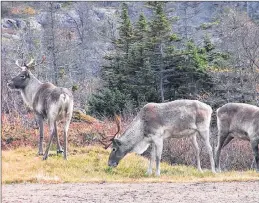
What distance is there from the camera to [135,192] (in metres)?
11.6

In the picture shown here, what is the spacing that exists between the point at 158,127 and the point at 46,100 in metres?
3.60

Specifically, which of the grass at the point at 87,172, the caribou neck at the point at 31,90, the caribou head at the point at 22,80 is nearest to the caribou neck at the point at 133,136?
the grass at the point at 87,172

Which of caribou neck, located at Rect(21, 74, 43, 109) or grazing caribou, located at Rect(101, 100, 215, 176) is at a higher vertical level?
caribou neck, located at Rect(21, 74, 43, 109)

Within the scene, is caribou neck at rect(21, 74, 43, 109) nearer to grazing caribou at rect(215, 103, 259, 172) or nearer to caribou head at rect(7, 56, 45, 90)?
caribou head at rect(7, 56, 45, 90)

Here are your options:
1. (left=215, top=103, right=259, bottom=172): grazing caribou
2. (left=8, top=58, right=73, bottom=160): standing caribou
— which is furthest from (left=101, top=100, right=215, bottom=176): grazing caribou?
(left=8, top=58, right=73, bottom=160): standing caribou

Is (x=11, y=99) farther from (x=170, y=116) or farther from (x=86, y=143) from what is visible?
(x=170, y=116)

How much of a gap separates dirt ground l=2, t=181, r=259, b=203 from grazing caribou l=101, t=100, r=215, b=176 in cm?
193

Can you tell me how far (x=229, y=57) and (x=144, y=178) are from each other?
71.9 feet

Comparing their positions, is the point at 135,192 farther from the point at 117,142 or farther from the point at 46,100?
the point at 46,100

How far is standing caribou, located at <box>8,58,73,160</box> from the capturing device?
1552 centimetres

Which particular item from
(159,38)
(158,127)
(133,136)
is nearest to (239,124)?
(158,127)

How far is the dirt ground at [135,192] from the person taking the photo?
10797 millimetres

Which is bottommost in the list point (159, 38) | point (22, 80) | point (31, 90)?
point (31, 90)

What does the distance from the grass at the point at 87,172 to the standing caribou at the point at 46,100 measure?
635mm
